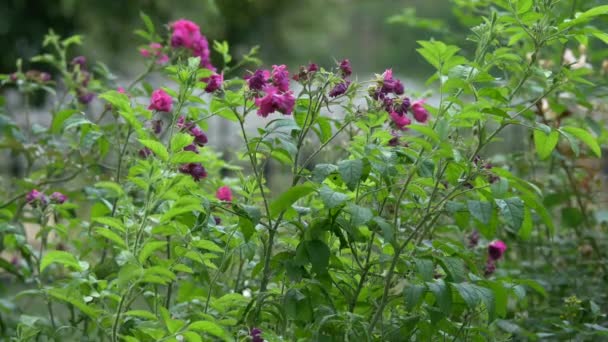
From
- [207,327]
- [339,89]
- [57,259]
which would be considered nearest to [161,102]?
[339,89]

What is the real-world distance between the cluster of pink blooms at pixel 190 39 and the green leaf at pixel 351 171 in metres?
1.34

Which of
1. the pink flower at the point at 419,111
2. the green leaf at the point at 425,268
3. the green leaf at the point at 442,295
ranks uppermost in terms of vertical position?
the pink flower at the point at 419,111

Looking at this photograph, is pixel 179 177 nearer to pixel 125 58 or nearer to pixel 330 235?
pixel 330 235

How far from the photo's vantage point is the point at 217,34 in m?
7.87

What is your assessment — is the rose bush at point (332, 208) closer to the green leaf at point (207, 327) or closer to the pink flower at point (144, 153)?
the green leaf at point (207, 327)

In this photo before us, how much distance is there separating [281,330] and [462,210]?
524 millimetres

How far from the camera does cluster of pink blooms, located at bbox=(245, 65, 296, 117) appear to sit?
1925 mm

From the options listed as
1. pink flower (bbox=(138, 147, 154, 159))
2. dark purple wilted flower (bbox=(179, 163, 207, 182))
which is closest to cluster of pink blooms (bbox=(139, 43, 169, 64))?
pink flower (bbox=(138, 147, 154, 159))

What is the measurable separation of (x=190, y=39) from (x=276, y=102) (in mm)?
1259

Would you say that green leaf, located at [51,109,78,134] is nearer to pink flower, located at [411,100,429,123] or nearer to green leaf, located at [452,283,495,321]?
pink flower, located at [411,100,429,123]

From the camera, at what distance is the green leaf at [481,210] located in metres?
1.84

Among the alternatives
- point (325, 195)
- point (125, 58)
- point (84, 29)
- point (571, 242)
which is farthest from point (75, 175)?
point (125, 58)

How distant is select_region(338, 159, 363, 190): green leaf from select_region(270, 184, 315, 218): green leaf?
8 cm

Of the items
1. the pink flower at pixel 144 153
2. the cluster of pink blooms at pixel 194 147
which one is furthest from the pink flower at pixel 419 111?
the pink flower at pixel 144 153
